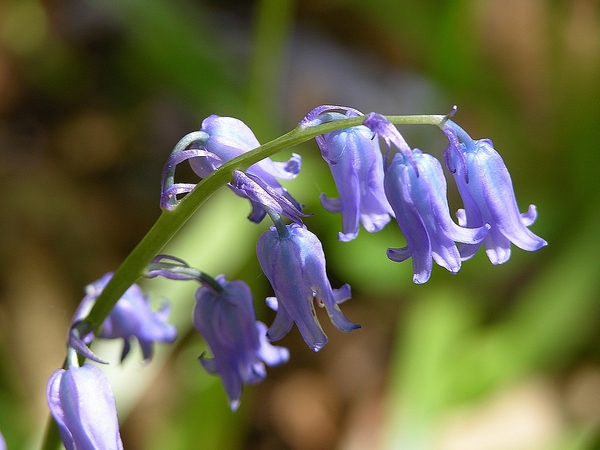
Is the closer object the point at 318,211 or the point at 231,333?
the point at 231,333

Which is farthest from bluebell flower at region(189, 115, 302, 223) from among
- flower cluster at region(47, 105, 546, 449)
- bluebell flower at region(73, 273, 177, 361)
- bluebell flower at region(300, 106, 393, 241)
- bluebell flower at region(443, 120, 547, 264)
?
bluebell flower at region(73, 273, 177, 361)

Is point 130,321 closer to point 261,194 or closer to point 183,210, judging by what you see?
point 183,210

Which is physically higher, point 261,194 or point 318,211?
point 261,194

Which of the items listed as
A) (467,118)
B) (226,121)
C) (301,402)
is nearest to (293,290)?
(226,121)

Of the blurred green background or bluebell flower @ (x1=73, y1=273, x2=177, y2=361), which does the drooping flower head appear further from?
the blurred green background

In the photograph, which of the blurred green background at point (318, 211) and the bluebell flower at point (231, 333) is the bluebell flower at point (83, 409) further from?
the blurred green background at point (318, 211)

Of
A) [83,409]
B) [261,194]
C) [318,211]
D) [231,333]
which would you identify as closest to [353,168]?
[261,194]
